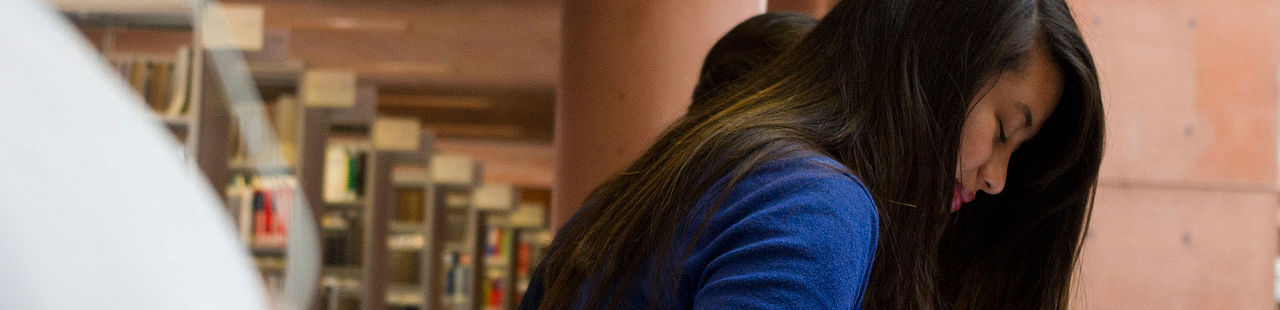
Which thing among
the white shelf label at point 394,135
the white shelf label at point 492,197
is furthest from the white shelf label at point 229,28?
the white shelf label at point 492,197

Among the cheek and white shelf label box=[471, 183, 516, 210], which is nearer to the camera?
the cheek

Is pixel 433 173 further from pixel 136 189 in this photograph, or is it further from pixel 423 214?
pixel 136 189

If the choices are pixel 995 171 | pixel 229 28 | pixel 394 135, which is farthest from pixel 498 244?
pixel 995 171

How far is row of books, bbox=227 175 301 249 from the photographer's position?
5.63m

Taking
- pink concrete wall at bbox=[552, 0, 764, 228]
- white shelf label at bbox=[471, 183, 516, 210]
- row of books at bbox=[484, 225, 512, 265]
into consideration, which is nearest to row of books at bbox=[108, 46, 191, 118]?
pink concrete wall at bbox=[552, 0, 764, 228]

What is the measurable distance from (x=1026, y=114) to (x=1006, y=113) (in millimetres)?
18

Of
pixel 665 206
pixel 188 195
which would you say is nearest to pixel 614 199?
pixel 665 206

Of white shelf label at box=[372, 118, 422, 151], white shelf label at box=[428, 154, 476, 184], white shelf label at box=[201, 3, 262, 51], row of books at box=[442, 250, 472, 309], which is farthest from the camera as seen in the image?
row of books at box=[442, 250, 472, 309]

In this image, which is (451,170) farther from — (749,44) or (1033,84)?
(1033,84)

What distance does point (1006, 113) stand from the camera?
958 millimetres

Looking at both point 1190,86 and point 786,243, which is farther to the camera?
point 1190,86

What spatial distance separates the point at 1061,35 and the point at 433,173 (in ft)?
24.4

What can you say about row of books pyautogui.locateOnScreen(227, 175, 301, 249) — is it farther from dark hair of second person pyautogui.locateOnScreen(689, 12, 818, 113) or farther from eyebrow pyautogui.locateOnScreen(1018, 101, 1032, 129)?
eyebrow pyautogui.locateOnScreen(1018, 101, 1032, 129)

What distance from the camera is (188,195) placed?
30 centimetres
